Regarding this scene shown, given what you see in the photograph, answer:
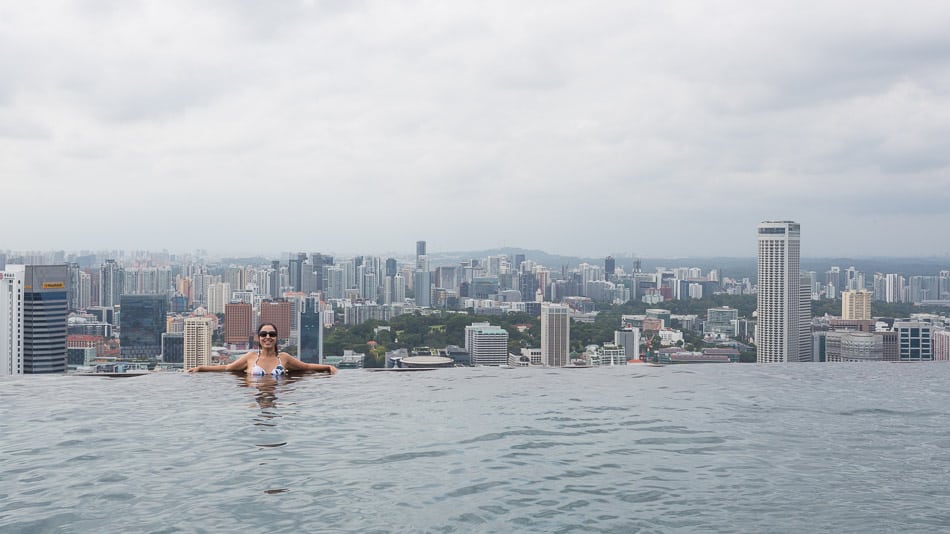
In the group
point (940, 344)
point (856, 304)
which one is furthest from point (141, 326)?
point (856, 304)

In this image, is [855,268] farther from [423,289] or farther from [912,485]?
[912,485]

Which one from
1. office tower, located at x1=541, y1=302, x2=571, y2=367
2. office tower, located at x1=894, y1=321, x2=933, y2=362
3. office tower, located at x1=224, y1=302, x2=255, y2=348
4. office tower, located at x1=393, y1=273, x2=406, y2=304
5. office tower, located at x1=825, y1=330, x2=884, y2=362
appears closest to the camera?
office tower, located at x1=894, y1=321, x2=933, y2=362

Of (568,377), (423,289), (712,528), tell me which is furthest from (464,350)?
(712,528)

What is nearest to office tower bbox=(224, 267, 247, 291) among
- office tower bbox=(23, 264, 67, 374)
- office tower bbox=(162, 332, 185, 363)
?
office tower bbox=(162, 332, 185, 363)

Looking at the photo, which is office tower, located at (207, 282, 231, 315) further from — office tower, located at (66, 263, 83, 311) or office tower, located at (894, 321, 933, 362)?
office tower, located at (894, 321, 933, 362)

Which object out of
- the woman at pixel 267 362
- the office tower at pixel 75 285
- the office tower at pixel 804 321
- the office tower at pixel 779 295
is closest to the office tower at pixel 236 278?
the office tower at pixel 75 285

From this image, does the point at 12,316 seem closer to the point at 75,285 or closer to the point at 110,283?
the point at 75,285
